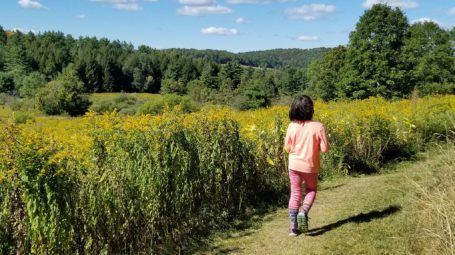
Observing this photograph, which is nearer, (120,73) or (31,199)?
(31,199)

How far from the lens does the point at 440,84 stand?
1485 inches

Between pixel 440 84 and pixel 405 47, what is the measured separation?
7.52m

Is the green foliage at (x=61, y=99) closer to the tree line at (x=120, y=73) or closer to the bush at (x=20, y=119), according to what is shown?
the tree line at (x=120, y=73)

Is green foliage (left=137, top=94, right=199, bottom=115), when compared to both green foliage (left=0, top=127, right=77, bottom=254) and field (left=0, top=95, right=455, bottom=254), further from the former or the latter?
green foliage (left=0, top=127, right=77, bottom=254)

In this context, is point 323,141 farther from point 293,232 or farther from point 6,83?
point 6,83

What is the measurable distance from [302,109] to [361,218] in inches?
80.1

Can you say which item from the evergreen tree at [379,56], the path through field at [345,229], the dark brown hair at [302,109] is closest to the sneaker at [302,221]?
the path through field at [345,229]

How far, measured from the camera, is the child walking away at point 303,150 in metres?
5.10

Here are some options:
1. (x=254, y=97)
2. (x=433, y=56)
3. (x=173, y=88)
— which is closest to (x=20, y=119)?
(x=433, y=56)

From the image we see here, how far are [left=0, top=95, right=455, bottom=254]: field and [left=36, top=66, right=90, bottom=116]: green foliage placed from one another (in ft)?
176

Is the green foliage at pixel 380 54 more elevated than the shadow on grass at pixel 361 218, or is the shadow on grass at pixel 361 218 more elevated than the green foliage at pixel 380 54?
the green foliage at pixel 380 54

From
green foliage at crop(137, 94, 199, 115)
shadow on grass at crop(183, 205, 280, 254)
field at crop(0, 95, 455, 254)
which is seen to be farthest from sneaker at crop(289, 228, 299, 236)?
green foliage at crop(137, 94, 199, 115)

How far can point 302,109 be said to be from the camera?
17.0 feet

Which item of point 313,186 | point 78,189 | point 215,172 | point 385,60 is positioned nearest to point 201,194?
point 215,172
